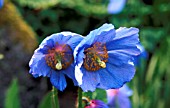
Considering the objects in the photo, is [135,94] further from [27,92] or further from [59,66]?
[59,66]

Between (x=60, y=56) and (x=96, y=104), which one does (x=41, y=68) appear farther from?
(x=96, y=104)

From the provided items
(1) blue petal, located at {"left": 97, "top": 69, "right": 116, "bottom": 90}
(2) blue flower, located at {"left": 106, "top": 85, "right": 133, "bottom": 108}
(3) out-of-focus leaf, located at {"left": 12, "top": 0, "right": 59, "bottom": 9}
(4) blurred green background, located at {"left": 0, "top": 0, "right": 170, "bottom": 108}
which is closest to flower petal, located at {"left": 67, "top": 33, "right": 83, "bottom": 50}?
(1) blue petal, located at {"left": 97, "top": 69, "right": 116, "bottom": 90}

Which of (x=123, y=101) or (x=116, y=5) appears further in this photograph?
(x=116, y=5)

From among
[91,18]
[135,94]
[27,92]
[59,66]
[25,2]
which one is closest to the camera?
[59,66]

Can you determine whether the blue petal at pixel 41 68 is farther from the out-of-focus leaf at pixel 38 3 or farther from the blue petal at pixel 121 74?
the out-of-focus leaf at pixel 38 3

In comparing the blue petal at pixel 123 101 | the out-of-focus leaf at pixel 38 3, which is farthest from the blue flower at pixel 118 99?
the out-of-focus leaf at pixel 38 3

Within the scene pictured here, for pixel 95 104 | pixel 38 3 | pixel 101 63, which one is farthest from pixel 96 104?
pixel 38 3

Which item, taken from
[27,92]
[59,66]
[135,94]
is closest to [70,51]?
[59,66]
